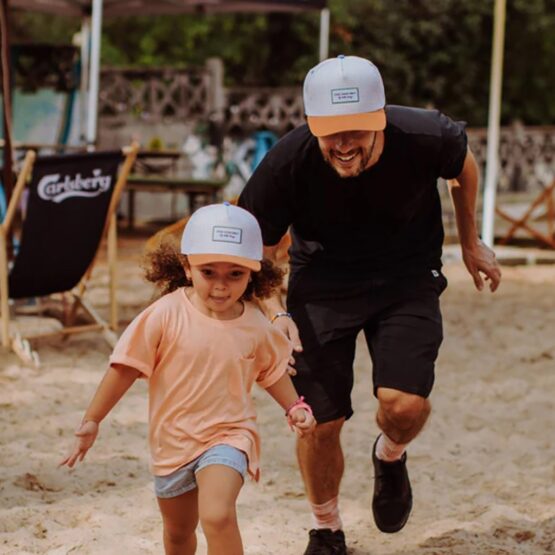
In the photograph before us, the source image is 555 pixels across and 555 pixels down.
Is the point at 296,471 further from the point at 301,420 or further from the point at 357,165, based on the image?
the point at 357,165

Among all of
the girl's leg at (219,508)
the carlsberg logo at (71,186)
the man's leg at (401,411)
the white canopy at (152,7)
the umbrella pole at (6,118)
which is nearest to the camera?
the girl's leg at (219,508)

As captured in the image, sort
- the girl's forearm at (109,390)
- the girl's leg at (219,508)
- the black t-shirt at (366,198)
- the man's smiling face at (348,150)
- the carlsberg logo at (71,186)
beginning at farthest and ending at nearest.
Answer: the carlsberg logo at (71,186), the black t-shirt at (366,198), the man's smiling face at (348,150), the girl's forearm at (109,390), the girl's leg at (219,508)

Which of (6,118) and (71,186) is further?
(6,118)

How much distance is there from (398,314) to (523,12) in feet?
79.7

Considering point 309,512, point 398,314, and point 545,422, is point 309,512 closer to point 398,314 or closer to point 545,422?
point 398,314

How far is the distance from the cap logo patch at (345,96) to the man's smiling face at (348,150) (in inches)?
3.7

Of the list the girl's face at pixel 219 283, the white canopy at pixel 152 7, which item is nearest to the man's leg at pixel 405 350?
the girl's face at pixel 219 283

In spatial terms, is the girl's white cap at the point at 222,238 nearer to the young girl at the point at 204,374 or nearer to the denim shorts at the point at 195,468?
the young girl at the point at 204,374

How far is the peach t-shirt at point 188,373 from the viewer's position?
3012 mm

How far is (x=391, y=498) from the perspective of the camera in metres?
3.90

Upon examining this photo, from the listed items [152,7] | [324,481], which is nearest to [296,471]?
[324,481]

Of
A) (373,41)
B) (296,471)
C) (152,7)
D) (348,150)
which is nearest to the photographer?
(348,150)

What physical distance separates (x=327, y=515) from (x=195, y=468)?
919mm

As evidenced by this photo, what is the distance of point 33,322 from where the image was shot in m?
7.12
